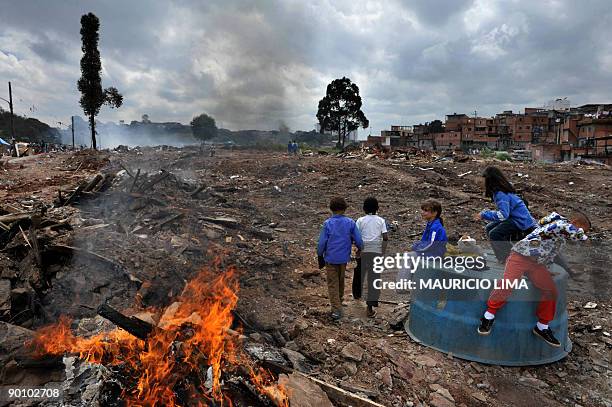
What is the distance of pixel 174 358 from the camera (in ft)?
10.3

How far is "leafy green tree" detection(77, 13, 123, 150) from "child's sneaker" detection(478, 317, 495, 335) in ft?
110

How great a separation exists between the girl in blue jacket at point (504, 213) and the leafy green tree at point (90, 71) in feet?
108

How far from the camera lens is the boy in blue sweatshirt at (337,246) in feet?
16.1

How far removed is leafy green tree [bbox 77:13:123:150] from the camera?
31.4 metres

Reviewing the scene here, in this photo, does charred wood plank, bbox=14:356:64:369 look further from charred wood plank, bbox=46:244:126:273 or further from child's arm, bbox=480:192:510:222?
child's arm, bbox=480:192:510:222

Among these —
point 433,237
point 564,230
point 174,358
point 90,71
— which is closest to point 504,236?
point 433,237

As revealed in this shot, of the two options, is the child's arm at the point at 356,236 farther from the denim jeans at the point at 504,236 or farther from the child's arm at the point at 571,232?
the child's arm at the point at 571,232

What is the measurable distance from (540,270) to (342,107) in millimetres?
47055

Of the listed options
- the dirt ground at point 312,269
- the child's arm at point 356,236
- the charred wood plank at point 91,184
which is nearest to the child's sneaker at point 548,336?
the dirt ground at point 312,269

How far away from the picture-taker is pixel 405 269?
18.1ft

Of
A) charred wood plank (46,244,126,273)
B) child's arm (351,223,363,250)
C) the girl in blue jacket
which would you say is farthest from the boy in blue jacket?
charred wood plank (46,244,126,273)

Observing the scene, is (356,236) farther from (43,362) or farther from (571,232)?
(43,362)

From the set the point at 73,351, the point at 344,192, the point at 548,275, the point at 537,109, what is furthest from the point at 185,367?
the point at 537,109

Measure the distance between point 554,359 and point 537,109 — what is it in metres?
78.5
